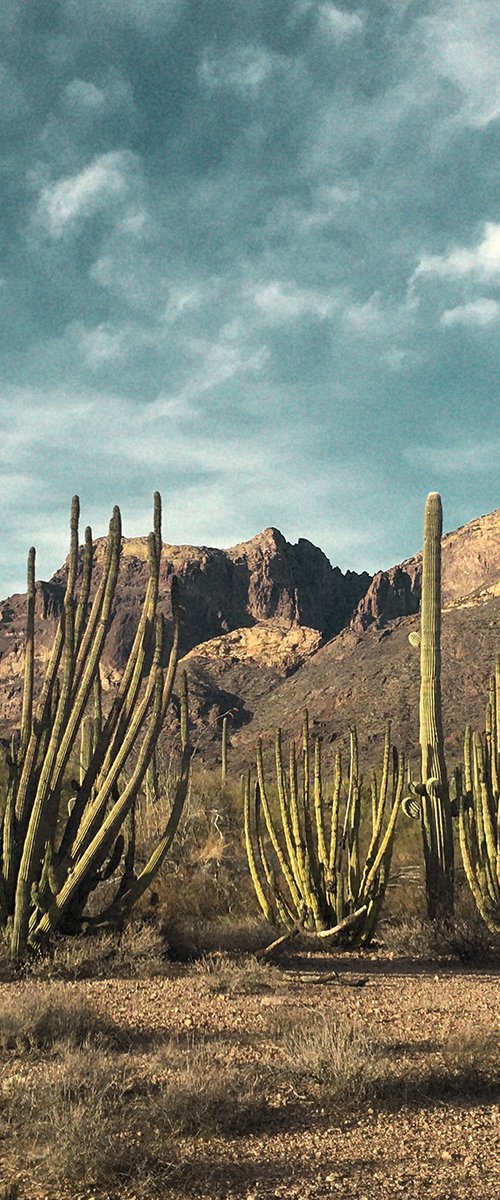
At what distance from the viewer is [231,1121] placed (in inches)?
180

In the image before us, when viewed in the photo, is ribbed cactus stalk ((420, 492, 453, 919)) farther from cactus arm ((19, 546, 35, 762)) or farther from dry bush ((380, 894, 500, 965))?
cactus arm ((19, 546, 35, 762))

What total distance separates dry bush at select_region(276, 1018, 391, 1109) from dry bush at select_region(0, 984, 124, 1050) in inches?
50.0

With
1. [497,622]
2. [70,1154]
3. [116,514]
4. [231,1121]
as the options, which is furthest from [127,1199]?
[497,622]

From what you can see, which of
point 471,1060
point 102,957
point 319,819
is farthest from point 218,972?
point 471,1060

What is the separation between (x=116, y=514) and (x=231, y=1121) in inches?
247

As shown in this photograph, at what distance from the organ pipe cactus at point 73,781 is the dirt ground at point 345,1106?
98cm

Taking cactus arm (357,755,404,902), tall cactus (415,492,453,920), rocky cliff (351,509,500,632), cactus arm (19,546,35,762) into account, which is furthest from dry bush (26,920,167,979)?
rocky cliff (351,509,500,632)

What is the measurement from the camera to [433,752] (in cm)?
1167

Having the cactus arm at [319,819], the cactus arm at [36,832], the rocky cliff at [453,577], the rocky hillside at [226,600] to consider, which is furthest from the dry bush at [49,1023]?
the rocky cliff at [453,577]

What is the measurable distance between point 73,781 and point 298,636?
225 ft

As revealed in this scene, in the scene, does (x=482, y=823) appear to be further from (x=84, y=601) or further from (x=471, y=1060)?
(x=471, y=1060)

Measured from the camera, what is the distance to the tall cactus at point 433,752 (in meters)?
10.9

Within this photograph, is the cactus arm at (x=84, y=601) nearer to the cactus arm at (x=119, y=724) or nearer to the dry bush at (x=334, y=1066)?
the cactus arm at (x=119, y=724)

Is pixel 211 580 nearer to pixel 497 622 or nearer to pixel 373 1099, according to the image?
pixel 497 622
